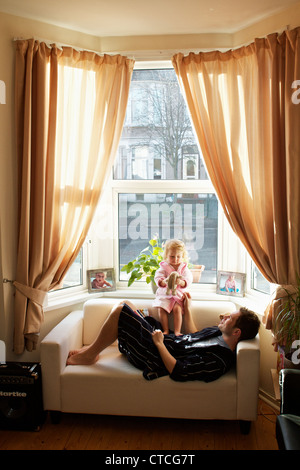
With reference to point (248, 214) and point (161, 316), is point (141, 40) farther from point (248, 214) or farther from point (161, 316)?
point (161, 316)

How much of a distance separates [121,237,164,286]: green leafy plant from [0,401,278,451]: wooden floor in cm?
98

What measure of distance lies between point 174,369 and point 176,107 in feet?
6.29

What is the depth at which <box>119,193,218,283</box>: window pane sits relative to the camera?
344 centimetres

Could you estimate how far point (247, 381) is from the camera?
8.34ft

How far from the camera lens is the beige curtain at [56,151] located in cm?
288

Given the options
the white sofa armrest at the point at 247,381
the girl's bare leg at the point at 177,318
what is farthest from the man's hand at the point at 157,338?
the white sofa armrest at the point at 247,381

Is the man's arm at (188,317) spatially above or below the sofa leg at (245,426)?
above

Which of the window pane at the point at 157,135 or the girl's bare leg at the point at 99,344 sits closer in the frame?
the girl's bare leg at the point at 99,344

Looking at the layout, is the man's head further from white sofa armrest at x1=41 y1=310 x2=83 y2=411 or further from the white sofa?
white sofa armrest at x1=41 y1=310 x2=83 y2=411

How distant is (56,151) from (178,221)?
1080 millimetres

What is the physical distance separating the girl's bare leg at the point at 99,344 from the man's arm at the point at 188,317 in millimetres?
512

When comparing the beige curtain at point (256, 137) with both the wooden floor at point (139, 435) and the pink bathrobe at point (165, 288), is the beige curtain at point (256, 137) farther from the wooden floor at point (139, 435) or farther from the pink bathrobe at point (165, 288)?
the wooden floor at point (139, 435)

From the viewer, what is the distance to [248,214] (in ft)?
9.53

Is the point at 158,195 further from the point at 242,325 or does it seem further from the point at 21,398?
the point at 21,398
